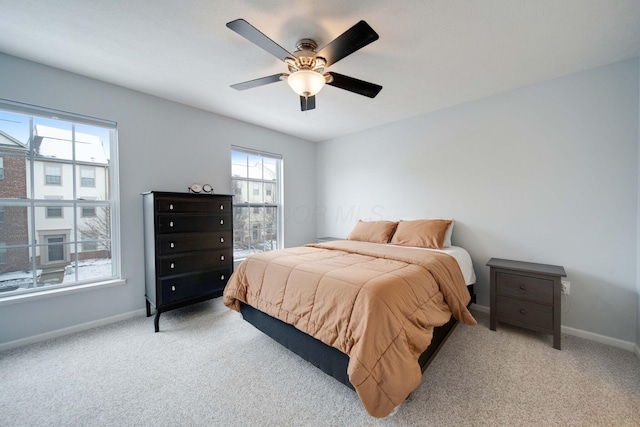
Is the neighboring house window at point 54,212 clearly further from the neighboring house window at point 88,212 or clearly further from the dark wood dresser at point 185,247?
the dark wood dresser at point 185,247

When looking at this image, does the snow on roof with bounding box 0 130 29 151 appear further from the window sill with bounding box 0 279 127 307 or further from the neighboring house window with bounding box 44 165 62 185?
the window sill with bounding box 0 279 127 307

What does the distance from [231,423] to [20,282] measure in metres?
2.41

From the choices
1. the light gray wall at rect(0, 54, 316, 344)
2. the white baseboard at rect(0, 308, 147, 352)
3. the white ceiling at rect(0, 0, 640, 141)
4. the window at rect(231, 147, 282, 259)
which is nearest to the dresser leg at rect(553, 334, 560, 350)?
the white ceiling at rect(0, 0, 640, 141)

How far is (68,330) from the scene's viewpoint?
2311mm

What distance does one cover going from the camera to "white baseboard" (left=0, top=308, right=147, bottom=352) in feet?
6.78

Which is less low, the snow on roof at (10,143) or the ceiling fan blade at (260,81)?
the ceiling fan blade at (260,81)

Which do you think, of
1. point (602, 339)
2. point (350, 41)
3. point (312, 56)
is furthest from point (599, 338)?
point (312, 56)

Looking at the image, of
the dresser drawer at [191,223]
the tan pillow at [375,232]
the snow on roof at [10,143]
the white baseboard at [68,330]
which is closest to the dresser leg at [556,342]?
the tan pillow at [375,232]

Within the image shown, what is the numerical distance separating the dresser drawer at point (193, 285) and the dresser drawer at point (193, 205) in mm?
707

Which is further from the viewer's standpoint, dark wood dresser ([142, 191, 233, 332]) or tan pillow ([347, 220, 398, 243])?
tan pillow ([347, 220, 398, 243])

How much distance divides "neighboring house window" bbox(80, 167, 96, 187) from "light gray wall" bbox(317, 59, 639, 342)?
12.4ft

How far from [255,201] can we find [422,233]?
8.29 feet

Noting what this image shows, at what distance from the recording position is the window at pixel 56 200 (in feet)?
7.02

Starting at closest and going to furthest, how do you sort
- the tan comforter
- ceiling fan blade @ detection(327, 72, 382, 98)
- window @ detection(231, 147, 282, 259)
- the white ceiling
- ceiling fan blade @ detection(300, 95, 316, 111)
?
the tan comforter < the white ceiling < ceiling fan blade @ detection(327, 72, 382, 98) < ceiling fan blade @ detection(300, 95, 316, 111) < window @ detection(231, 147, 282, 259)
